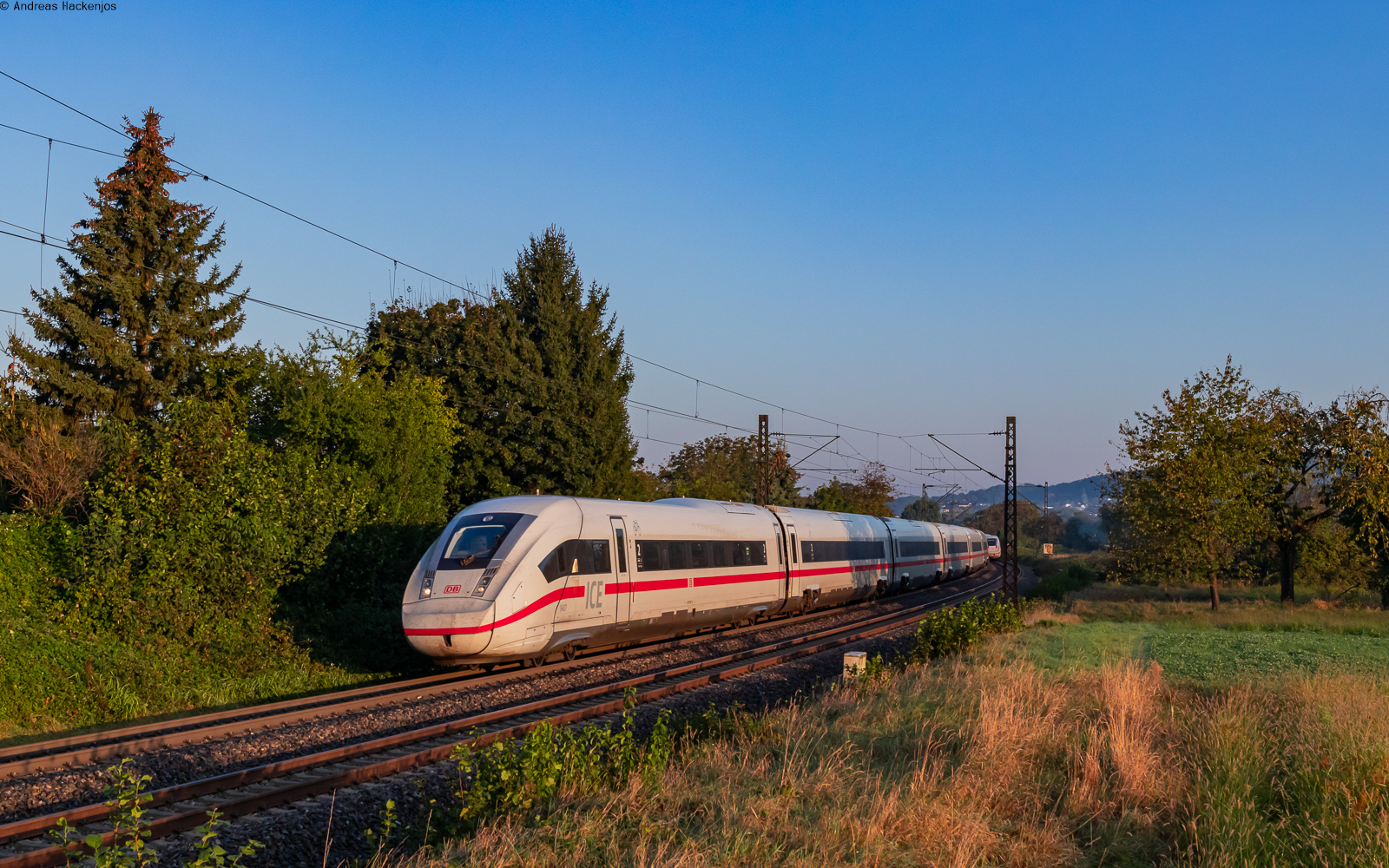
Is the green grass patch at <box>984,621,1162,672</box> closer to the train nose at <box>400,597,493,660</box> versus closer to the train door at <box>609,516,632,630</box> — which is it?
the train door at <box>609,516,632,630</box>

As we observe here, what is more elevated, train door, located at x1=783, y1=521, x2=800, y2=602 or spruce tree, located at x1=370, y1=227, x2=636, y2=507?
spruce tree, located at x1=370, y1=227, x2=636, y2=507

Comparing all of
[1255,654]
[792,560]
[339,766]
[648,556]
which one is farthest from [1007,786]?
[792,560]

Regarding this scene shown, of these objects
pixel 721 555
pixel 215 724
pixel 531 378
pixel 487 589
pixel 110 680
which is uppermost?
pixel 531 378

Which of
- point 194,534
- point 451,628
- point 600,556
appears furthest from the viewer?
point 600,556

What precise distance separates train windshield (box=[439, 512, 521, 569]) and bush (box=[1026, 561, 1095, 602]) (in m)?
33.2

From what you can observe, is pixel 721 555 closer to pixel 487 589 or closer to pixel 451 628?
pixel 487 589

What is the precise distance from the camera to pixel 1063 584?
50594 millimetres

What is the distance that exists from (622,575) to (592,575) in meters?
1.03

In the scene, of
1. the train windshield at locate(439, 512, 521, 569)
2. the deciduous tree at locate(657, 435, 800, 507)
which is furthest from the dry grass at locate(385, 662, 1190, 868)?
the deciduous tree at locate(657, 435, 800, 507)

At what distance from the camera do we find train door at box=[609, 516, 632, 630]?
17.6m

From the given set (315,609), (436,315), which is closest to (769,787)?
(315,609)

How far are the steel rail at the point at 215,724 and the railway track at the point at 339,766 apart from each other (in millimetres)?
105

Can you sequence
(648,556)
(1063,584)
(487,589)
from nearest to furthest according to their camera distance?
(487,589)
(648,556)
(1063,584)

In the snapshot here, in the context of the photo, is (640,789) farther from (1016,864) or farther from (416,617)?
(416,617)
